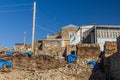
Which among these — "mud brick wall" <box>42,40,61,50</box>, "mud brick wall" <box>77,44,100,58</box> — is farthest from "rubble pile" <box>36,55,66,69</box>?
"mud brick wall" <box>42,40,61,50</box>

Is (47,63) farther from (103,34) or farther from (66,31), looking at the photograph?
(66,31)

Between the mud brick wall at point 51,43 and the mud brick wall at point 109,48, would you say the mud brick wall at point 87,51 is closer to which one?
the mud brick wall at point 109,48

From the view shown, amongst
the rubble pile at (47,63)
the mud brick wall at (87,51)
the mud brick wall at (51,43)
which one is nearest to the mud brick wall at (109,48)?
the mud brick wall at (87,51)

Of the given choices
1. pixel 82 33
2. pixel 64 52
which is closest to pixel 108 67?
pixel 64 52

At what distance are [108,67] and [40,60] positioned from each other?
863 cm

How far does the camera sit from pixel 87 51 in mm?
28594

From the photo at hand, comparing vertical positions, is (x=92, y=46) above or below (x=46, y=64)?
above

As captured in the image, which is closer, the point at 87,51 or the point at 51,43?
the point at 87,51

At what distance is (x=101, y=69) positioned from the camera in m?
24.7

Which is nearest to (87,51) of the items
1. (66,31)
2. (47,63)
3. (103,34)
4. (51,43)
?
(47,63)

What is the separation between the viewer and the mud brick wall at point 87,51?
2841cm

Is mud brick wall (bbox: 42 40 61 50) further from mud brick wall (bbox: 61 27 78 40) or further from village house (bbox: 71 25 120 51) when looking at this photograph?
village house (bbox: 71 25 120 51)

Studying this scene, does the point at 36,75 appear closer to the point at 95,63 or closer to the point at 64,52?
the point at 95,63

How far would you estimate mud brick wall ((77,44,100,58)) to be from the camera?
1118 inches
